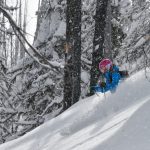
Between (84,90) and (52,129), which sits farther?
(84,90)

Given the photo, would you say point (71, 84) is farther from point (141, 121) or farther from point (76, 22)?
point (141, 121)

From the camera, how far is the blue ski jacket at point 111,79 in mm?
7188

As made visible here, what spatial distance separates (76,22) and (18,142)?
9.70ft

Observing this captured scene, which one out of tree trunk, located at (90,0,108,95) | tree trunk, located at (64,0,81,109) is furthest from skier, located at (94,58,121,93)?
tree trunk, located at (90,0,108,95)

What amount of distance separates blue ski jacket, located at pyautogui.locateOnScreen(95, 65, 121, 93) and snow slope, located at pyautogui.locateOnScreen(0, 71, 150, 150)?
0.46 ft

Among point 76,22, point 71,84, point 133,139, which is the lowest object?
point 71,84

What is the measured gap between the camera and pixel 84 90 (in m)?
11.1

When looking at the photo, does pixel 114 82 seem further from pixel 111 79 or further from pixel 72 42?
pixel 72 42

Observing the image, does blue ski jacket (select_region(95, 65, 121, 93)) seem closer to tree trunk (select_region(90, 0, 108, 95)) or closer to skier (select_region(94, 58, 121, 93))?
skier (select_region(94, 58, 121, 93))

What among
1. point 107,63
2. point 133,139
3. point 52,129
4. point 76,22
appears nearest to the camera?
point 133,139

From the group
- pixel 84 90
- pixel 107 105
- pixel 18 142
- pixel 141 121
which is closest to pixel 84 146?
pixel 141 121

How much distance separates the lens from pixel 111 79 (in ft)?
24.0

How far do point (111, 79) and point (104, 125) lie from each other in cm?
208

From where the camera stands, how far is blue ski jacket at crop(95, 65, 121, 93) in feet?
23.6
